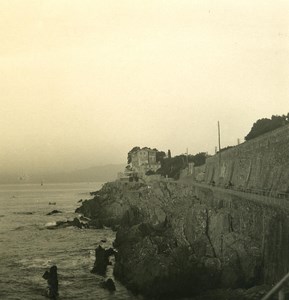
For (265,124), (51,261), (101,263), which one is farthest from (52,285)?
(265,124)

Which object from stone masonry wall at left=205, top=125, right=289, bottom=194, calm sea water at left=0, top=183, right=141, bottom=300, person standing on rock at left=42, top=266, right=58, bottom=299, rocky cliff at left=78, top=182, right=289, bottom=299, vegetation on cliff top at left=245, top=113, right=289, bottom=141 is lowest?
calm sea water at left=0, top=183, right=141, bottom=300

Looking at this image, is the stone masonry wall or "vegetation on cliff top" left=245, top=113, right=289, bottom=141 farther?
"vegetation on cliff top" left=245, top=113, right=289, bottom=141

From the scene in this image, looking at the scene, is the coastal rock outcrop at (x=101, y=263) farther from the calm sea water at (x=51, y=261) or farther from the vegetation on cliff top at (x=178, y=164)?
the vegetation on cliff top at (x=178, y=164)

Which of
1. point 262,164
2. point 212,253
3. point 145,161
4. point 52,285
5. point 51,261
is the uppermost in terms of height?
point 145,161

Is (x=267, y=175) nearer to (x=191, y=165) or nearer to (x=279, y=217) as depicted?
(x=279, y=217)

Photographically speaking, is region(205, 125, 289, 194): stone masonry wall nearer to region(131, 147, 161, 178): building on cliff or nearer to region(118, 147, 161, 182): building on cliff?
region(131, 147, 161, 178): building on cliff

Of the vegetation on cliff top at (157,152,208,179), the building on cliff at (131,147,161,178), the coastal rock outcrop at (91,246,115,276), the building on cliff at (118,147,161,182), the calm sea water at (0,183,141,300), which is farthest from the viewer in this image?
the building on cliff at (118,147,161,182)

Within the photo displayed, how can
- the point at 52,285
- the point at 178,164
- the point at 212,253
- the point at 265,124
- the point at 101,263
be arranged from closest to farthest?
the point at 212,253 < the point at 52,285 < the point at 101,263 < the point at 265,124 < the point at 178,164

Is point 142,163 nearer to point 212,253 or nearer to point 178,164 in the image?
point 178,164

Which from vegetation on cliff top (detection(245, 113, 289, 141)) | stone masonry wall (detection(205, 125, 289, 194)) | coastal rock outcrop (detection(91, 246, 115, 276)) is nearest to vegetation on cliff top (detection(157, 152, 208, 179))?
vegetation on cliff top (detection(245, 113, 289, 141))
